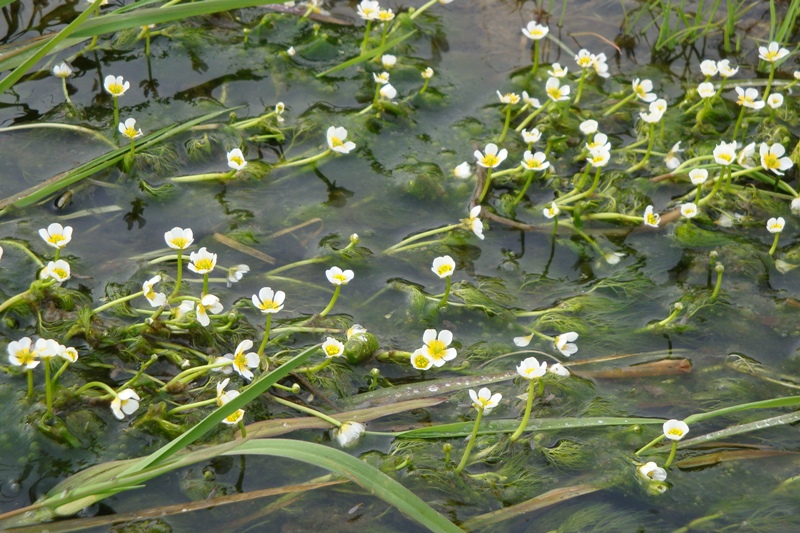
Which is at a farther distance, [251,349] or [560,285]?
[560,285]

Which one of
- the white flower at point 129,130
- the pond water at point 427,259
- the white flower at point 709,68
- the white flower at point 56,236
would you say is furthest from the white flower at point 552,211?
the white flower at point 56,236

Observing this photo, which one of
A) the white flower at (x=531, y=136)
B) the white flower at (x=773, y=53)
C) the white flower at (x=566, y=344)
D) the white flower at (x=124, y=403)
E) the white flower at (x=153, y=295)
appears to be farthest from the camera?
the white flower at (x=773, y=53)

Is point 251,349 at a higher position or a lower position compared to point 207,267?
lower

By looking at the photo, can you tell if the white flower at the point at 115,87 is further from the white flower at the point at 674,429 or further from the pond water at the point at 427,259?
the white flower at the point at 674,429

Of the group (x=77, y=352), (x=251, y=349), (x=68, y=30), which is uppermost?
(x=68, y=30)

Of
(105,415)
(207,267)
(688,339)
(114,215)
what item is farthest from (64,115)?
(688,339)

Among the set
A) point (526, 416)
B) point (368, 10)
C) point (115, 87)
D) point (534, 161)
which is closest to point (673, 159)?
point (534, 161)

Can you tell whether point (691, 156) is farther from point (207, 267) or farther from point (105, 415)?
point (105, 415)

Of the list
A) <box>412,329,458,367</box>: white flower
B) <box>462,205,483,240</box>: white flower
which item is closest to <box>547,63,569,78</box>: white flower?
<box>462,205,483,240</box>: white flower

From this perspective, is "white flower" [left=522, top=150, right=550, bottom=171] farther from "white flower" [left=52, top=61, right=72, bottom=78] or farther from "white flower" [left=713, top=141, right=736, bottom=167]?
"white flower" [left=52, top=61, right=72, bottom=78]
